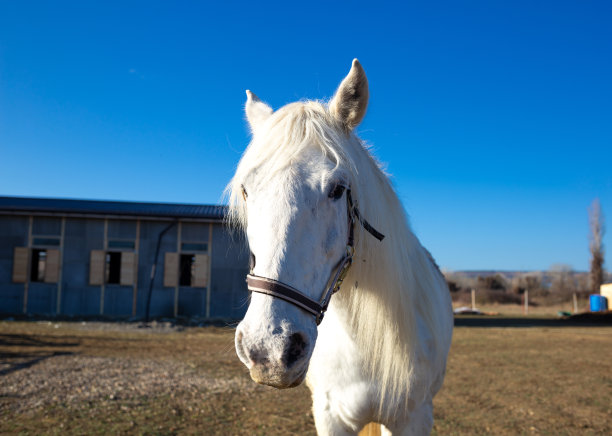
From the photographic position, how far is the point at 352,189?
162cm

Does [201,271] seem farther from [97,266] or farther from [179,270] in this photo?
[97,266]

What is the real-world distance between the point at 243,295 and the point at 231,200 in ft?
45.7

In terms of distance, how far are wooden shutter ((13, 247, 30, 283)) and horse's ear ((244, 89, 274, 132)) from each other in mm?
16289

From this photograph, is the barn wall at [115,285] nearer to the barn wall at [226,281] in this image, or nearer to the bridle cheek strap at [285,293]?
the barn wall at [226,281]

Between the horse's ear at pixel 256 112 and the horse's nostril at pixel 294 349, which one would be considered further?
the horse's ear at pixel 256 112

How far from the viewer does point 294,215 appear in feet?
4.43

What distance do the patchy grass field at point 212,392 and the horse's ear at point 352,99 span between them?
1.82m

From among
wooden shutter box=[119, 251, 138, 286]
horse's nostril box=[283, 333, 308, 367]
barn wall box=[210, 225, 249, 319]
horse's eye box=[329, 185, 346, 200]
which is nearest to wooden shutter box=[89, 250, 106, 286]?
wooden shutter box=[119, 251, 138, 286]

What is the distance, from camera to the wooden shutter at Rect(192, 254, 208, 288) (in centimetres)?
1534

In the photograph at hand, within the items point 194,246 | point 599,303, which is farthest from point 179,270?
point 599,303

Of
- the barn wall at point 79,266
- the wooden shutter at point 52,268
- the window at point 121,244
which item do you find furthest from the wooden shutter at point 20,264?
the window at point 121,244

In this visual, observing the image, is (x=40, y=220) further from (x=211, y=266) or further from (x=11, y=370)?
(x=11, y=370)

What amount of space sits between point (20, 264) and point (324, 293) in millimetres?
17117

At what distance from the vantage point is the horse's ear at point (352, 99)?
1.65 metres
